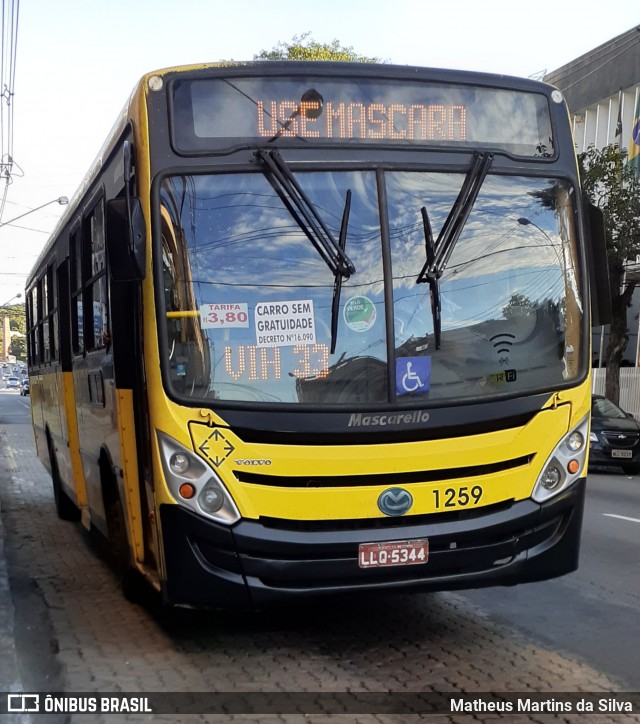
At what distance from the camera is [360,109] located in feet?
19.7

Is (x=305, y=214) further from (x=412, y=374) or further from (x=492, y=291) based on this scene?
(x=492, y=291)

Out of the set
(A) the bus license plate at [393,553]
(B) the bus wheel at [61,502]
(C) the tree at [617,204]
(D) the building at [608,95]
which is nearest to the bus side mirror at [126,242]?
(A) the bus license plate at [393,553]

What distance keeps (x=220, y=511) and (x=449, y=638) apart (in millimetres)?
1794

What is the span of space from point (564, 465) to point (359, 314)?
1491 mm

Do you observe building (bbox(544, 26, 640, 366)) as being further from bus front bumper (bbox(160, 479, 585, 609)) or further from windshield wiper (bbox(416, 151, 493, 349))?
bus front bumper (bbox(160, 479, 585, 609))

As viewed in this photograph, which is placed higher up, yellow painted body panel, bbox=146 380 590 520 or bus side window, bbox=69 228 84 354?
bus side window, bbox=69 228 84 354

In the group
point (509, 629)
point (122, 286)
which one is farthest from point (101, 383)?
point (509, 629)

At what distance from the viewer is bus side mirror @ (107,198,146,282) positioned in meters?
5.53

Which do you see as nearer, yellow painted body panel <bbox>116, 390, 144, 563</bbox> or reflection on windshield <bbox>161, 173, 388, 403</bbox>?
reflection on windshield <bbox>161, 173, 388, 403</bbox>

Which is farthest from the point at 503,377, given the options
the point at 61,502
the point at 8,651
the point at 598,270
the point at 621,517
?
the point at 61,502

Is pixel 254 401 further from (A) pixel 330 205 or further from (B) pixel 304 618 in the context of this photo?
(B) pixel 304 618

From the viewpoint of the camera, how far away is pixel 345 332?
5.67 m

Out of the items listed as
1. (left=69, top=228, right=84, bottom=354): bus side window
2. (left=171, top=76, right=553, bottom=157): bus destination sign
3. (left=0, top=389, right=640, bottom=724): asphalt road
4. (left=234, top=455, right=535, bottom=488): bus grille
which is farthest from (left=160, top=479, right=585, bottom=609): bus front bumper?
(left=69, top=228, right=84, bottom=354): bus side window

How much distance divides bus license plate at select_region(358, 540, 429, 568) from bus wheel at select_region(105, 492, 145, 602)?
1941mm
